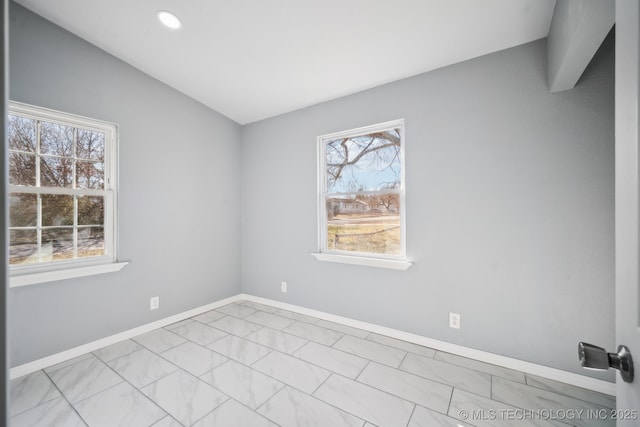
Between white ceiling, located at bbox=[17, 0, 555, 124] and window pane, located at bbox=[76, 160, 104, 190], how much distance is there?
1.11 metres

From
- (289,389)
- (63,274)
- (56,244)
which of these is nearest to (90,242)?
(56,244)

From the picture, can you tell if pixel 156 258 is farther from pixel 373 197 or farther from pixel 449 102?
pixel 449 102

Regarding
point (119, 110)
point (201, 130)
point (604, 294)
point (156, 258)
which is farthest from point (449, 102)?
point (156, 258)

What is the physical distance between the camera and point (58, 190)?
2320 mm

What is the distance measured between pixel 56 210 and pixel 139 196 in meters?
0.64

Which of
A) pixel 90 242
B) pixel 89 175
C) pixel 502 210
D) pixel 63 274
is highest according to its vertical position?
pixel 89 175

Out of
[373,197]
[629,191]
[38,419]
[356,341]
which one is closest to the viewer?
[629,191]

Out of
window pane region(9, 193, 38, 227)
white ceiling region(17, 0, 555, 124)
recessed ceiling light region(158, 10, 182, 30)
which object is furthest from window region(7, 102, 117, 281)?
recessed ceiling light region(158, 10, 182, 30)

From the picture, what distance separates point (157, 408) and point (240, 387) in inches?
20.1

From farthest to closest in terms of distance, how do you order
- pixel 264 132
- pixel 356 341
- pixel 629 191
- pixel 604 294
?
pixel 264 132
pixel 356 341
pixel 604 294
pixel 629 191

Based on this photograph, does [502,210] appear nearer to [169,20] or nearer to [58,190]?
[169,20]

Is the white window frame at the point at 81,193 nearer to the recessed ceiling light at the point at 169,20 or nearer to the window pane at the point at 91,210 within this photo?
the window pane at the point at 91,210

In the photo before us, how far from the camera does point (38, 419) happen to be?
159cm

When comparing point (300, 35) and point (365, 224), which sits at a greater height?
point (300, 35)
